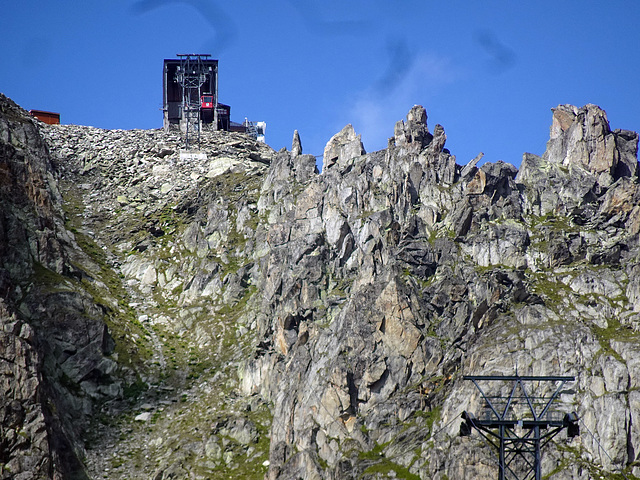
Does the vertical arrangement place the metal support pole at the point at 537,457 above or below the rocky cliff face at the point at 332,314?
below

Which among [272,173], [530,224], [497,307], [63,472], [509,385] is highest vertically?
[272,173]

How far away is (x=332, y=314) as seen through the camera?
115188mm

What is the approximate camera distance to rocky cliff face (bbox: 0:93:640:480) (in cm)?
9794

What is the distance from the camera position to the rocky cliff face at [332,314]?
97938 mm

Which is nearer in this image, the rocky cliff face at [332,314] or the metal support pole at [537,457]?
the metal support pole at [537,457]

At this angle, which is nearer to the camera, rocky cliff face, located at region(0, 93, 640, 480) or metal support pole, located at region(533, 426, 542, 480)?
metal support pole, located at region(533, 426, 542, 480)

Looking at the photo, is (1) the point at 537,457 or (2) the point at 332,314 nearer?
(1) the point at 537,457

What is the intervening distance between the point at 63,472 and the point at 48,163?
86.3m

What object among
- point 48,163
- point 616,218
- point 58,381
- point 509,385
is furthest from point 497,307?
point 48,163

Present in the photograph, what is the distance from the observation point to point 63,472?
315ft

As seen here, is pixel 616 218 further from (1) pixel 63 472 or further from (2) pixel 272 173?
(1) pixel 63 472

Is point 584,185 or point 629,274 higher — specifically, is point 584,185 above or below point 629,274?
above

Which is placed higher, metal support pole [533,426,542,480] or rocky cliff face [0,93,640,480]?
rocky cliff face [0,93,640,480]

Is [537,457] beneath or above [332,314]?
beneath
